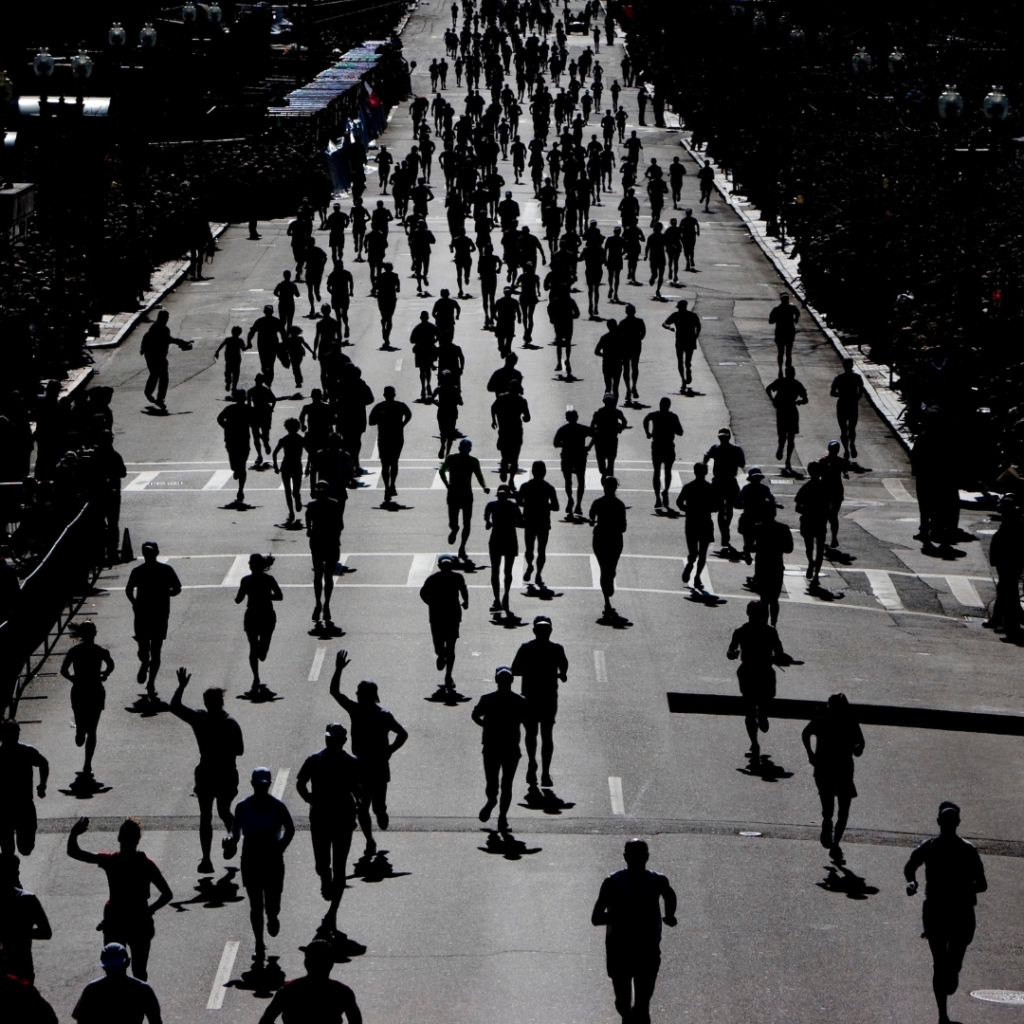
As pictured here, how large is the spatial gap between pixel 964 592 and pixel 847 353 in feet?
53.8

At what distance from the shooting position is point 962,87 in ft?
210

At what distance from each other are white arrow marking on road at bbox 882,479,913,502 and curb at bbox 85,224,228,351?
15.9m

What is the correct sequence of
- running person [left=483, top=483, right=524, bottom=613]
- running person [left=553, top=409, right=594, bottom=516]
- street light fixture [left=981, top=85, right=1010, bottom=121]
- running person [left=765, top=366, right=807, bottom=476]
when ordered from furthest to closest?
street light fixture [left=981, top=85, right=1010, bottom=121], running person [left=765, top=366, right=807, bottom=476], running person [left=553, top=409, right=594, bottom=516], running person [left=483, top=483, right=524, bottom=613]

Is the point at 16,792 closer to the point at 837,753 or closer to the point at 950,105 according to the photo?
the point at 837,753

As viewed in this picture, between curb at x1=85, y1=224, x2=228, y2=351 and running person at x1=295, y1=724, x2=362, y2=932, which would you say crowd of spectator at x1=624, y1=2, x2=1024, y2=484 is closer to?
curb at x1=85, y1=224, x2=228, y2=351

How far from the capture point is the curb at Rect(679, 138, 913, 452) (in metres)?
34.6

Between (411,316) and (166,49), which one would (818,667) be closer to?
(411,316)

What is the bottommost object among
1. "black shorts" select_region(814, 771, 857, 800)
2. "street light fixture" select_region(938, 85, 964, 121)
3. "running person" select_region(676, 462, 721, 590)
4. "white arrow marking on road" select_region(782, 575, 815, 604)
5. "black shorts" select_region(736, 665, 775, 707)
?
"white arrow marking on road" select_region(782, 575, 815, 604)

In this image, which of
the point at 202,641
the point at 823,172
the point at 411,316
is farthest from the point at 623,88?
the point at 202,641

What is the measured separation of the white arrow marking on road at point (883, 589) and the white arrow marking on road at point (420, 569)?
5135 mm

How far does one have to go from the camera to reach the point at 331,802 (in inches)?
554

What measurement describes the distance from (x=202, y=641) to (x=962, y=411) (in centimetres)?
1250

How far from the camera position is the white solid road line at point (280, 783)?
16.8 m

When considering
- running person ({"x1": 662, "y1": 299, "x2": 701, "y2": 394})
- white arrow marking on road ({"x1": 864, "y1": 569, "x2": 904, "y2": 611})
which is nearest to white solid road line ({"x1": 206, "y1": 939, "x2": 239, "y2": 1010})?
white arrow marking on road ({"x1": 864, "y1": 569, "x2": 904, "y2": 611})
